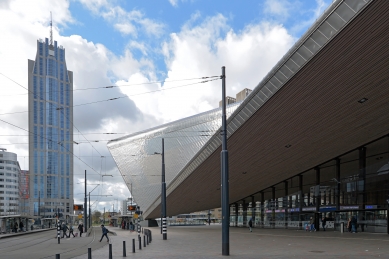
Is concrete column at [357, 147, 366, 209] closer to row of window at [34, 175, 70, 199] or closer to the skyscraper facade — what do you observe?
the skyscraper facade

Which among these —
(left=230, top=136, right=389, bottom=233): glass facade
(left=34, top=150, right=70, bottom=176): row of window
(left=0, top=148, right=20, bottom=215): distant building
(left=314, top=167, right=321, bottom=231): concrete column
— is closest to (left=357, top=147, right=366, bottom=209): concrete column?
(left=230, top=136, right=389, bottom=233): glass facade

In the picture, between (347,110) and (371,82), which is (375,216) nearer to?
(347,110)

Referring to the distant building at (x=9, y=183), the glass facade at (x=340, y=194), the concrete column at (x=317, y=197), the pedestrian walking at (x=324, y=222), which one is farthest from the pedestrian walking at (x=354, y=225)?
the distant building at (x=9, y=183)

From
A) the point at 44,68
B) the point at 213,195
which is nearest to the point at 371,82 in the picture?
the point at 213,195

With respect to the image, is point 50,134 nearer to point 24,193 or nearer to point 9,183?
point 9,183

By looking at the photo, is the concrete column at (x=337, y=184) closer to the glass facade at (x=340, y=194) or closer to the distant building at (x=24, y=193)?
the glass facade at (x=340, y=194)

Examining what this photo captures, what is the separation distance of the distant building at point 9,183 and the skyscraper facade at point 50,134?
549 centimetres

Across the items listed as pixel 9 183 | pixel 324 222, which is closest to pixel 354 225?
pixel 324 222

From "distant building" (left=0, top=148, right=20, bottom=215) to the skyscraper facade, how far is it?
18.0 feet

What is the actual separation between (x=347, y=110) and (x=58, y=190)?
13359 cm

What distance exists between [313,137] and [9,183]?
12483 centimetres

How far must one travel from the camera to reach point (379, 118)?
25.1 meters

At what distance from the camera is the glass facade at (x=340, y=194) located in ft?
96.2

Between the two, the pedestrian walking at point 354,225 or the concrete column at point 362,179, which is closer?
the concrete column at point 362,179
